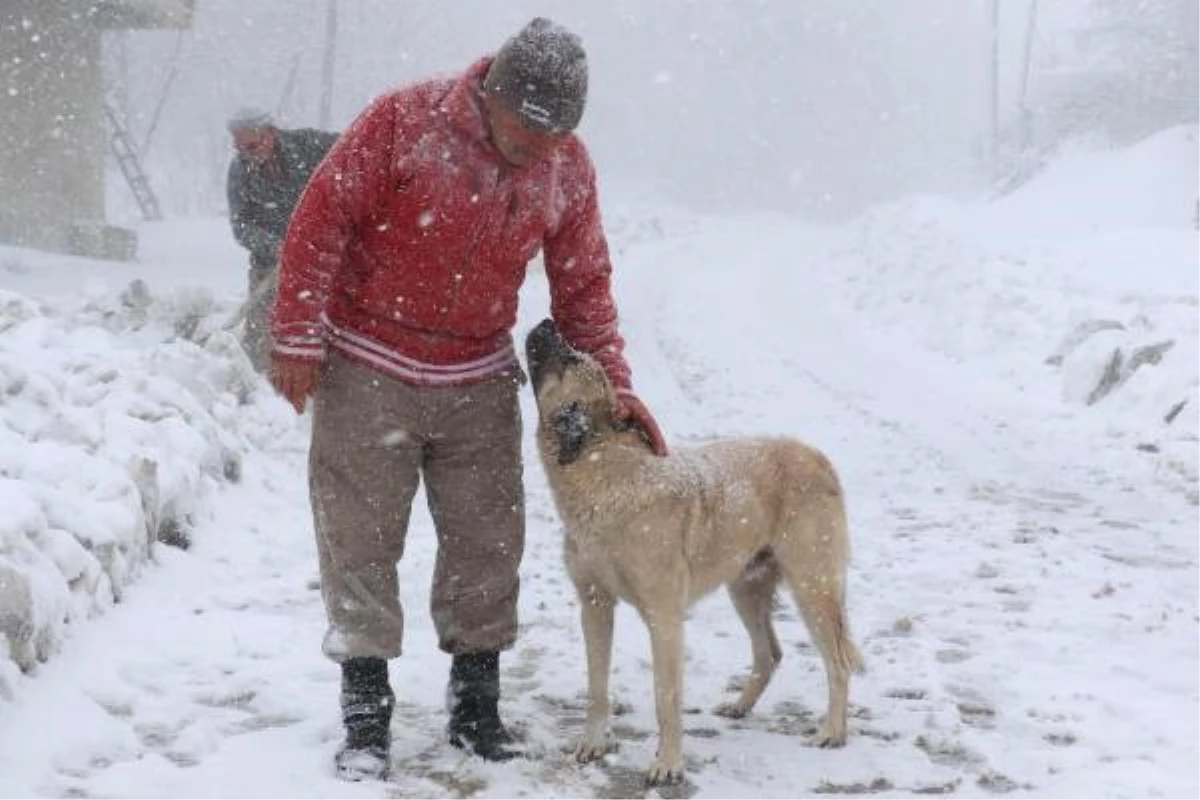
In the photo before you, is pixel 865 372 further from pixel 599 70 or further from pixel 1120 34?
pixel 599 70

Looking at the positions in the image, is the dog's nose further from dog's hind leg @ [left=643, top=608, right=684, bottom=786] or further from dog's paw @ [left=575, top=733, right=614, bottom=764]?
dog's paw @ [left=575, top=733, right=614, bottom=764]

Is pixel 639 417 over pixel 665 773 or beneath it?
over

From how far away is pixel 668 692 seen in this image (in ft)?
12.3

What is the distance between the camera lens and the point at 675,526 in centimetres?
381

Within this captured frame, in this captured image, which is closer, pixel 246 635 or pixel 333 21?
pixel 246 635

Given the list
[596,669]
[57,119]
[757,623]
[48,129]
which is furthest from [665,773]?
[57,119]

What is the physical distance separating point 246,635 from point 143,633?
15.9 inches

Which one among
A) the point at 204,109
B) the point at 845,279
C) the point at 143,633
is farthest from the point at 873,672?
the point at 204,109

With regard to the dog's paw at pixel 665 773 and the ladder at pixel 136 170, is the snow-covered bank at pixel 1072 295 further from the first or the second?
the ladder at pixel 136 170

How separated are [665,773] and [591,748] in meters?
0.29

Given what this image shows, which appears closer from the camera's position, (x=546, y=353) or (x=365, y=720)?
(x=365, y=720)

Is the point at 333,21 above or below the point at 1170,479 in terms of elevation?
above

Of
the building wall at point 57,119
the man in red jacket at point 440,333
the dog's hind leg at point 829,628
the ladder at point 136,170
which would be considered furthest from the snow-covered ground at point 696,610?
the ladder at point 136,170

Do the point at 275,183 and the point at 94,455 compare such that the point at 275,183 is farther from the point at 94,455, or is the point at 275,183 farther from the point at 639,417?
the point at 639,417
